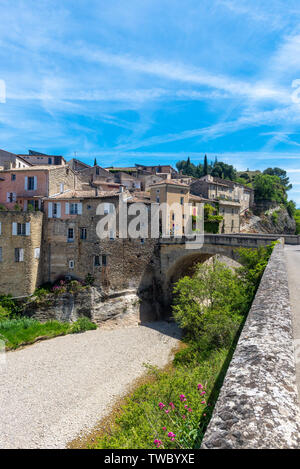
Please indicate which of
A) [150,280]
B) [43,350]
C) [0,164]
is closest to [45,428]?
[43,350]

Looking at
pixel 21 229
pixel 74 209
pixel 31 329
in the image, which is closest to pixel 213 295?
pixel 31 329

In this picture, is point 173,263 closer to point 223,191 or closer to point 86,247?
point 86,247

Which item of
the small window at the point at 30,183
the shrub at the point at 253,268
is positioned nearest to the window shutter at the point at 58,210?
the small window at the point at 30,183

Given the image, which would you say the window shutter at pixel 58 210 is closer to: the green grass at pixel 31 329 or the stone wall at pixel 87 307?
the stone wall at pixel 87 307

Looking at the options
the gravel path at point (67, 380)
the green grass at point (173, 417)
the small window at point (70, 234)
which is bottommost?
the gravel path at point (67, 380)

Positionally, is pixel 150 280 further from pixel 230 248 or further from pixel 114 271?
pixel 230 248

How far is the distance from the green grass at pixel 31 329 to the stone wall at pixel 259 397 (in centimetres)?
2398

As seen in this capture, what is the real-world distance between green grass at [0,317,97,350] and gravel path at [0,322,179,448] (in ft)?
2.82

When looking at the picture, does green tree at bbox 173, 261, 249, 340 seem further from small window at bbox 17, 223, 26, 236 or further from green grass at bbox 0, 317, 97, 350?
small window at bbox 17, 223, 26, 236

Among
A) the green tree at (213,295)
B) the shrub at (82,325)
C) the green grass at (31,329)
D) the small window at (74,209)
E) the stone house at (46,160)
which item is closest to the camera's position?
the green tree at (213,295)

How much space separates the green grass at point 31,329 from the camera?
2236 cm

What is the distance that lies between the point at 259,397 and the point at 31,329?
86.6 ft

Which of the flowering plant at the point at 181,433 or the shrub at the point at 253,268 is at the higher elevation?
the shrub at the point at 253,268

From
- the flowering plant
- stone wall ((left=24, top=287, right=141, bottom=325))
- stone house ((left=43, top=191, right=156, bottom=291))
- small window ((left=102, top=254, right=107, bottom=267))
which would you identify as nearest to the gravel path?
stone wall ((left=24, top=287, right=141, bottom=325))
